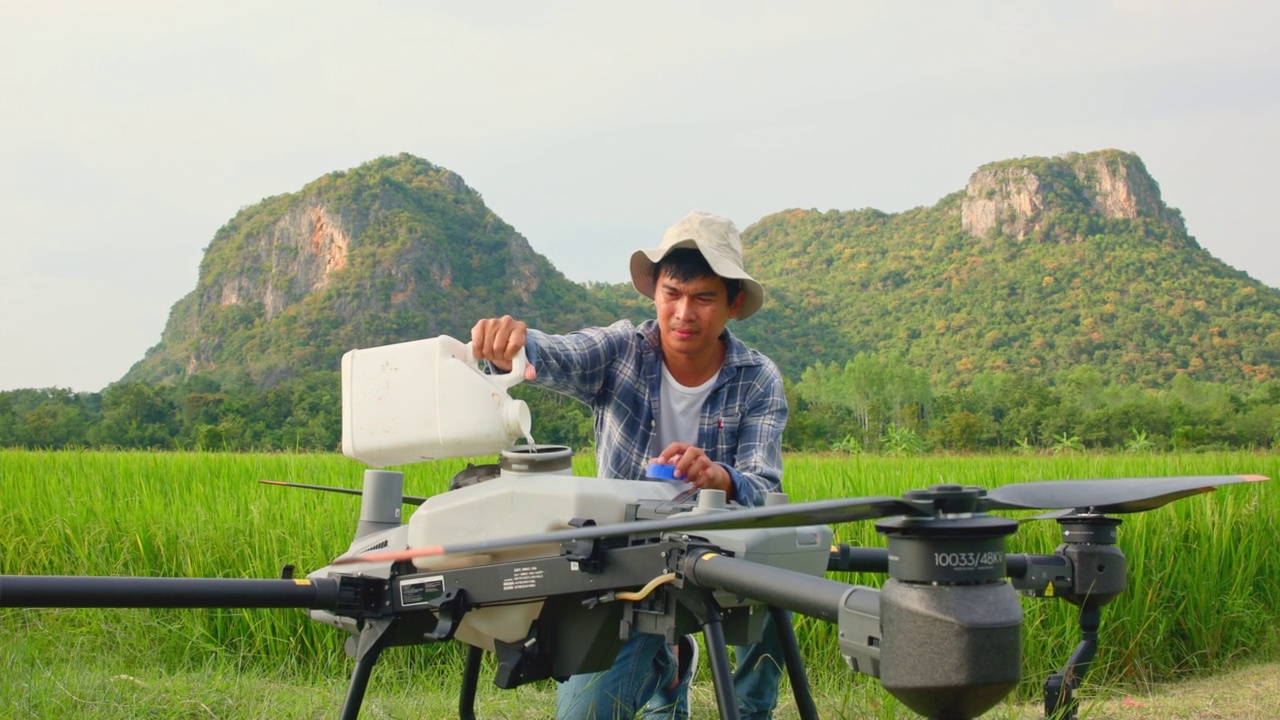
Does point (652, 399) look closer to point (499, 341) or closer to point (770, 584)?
point (499, 341)

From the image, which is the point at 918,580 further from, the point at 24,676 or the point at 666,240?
the point at 24,676

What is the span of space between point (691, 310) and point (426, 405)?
35.6 inches

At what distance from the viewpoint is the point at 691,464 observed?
2.08m

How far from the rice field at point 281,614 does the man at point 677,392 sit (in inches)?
37.5

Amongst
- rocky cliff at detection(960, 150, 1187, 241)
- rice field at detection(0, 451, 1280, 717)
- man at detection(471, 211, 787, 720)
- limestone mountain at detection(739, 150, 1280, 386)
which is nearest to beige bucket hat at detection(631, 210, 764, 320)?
man at detection(471, 211, 787, 720)

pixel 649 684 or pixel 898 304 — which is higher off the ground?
pixel 898 304

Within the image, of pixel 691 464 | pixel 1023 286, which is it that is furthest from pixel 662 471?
pixel 1023 286

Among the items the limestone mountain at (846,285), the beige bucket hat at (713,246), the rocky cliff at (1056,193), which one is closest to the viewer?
the beige bucket hat at (713,246)

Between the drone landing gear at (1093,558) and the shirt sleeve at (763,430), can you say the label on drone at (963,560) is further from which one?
the shirt sleeve at (763,430)

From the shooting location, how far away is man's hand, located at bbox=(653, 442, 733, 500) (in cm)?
A: 206

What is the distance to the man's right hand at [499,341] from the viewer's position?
2098mm

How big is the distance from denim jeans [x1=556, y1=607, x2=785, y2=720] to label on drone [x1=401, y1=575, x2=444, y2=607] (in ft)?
2.30

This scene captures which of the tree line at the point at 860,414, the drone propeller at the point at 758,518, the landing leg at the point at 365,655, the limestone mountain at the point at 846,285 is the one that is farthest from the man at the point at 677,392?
the limestone mountain at the point at 846,285

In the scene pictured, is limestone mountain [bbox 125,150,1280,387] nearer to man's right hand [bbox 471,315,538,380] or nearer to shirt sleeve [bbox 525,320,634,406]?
shirt sleeve [bbox 525,320,634,406]
